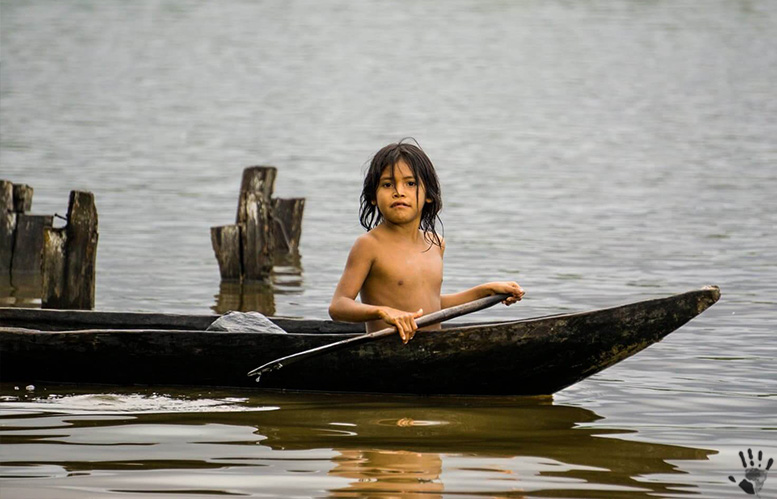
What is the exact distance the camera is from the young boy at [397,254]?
7.02m

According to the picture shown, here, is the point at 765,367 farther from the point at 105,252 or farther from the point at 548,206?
the point at 548,206

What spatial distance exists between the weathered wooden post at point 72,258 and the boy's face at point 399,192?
3323 mm

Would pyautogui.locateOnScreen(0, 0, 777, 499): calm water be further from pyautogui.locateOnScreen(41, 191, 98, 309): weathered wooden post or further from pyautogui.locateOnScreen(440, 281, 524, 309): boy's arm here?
pyautogui.locateOnScreen(41, 191, 98, 309): weathered wooden post

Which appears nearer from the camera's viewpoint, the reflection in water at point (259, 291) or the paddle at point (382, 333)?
the paddle at point (382, 333)

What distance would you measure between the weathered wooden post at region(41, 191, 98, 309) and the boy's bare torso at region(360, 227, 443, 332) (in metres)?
3.19

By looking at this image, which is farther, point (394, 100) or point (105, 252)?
point (394, 100)

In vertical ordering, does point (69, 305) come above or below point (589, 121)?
below

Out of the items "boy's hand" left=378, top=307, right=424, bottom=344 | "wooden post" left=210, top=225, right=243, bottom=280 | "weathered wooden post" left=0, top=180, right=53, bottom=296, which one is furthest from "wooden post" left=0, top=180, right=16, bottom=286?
"boy's hand" left=378, top=307, right=424, bottom=344

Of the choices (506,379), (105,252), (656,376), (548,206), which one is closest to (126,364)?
(506,379)

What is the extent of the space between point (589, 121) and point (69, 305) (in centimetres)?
2030

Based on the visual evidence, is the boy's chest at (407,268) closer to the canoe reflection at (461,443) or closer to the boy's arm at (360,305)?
the boy's arm at (360,305)

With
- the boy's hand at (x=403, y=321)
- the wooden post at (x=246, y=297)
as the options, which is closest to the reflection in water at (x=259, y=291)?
the wooden post at (x=246, y=297)

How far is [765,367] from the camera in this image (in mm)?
8477

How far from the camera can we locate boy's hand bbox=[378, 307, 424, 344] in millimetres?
6730
